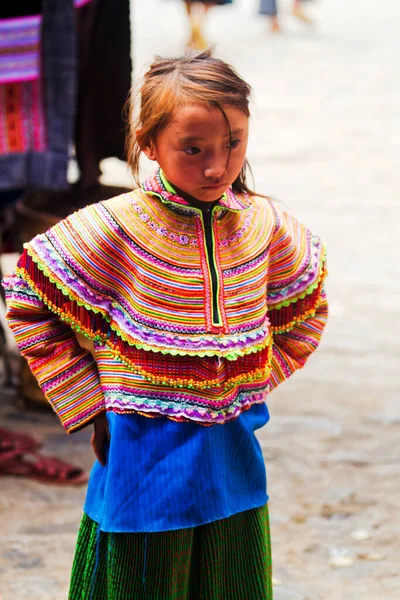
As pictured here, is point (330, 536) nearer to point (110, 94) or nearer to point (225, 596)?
point (225, 596)

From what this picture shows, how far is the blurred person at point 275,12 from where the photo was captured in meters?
15.8

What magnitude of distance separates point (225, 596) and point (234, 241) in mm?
766

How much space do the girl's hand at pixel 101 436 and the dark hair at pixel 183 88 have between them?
56 cm

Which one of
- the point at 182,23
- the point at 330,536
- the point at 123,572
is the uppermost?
the point at 123,572

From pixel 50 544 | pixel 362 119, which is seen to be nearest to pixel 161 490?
pixel 50 544

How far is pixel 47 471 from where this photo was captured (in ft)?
11.8

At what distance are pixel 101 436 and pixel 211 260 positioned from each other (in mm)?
431

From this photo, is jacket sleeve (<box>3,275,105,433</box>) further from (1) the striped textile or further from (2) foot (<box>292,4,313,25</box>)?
(2) foot (<box>292,4,313,25</box>)

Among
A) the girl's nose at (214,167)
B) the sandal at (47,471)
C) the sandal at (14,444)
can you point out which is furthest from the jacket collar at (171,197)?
the sandal at (14,444)

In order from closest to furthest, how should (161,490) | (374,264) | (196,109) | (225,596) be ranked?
(196,109) → (161,490) → (225,596) → (374,264)

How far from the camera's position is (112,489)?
187cm

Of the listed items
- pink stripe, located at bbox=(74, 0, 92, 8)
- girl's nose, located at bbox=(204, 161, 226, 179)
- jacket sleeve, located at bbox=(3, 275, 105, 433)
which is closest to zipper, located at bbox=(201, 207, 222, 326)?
girl's nose, located at bbox=(204, 161, 226, 179)

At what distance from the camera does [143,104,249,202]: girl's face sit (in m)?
1.74

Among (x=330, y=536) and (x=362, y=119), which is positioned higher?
(x=330, y=536)
